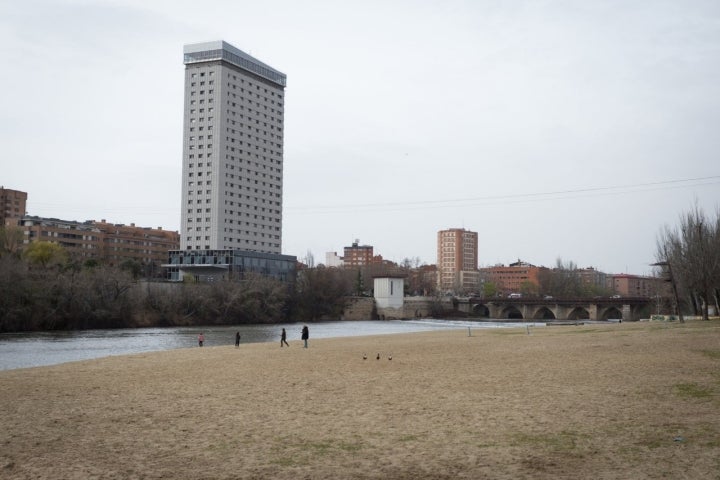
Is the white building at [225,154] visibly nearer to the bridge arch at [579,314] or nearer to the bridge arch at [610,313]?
the bridge arch at [579,314]

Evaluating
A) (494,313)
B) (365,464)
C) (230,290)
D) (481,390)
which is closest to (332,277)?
(230,290)

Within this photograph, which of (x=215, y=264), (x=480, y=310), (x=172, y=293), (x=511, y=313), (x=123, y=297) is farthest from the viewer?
(x=480, y=310)

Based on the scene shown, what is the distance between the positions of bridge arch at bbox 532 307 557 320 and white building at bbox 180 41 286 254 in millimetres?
74740

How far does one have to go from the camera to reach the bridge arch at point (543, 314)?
173m

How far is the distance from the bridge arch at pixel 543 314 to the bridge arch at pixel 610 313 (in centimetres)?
1339

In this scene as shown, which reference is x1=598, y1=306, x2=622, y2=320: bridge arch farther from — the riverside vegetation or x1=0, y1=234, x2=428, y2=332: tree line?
x1=0, y1=234, x2=428, y2=332: tree line

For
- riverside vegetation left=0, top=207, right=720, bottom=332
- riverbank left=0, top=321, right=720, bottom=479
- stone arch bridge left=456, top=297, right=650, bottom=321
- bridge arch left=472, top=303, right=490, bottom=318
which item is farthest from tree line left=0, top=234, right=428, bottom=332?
riverbank left=0, top=321, right=720, bottom=479

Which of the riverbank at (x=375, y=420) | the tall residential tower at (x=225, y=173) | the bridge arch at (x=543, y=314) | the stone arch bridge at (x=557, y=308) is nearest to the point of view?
the riverbank at (x=375, y=420)

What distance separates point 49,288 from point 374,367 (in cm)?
7585

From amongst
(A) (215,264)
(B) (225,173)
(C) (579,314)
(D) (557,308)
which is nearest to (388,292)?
(D) (557,308)

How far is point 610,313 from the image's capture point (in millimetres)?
163000

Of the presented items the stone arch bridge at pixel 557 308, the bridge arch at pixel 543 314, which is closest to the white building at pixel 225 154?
the stone arch bridge at pixel 557 308

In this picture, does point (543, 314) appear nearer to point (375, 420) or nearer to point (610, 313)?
point (610, 313)

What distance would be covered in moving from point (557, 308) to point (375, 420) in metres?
157
